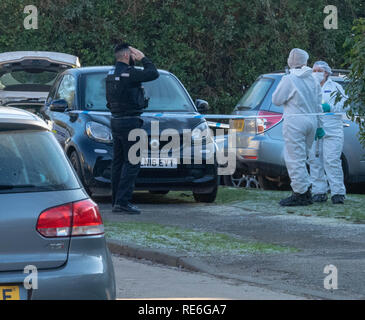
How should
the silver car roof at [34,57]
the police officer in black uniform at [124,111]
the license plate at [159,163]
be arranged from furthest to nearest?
the silver car roof at [34,57] < the license plate at [159,163] < the police officer in black uniform at [124,111]

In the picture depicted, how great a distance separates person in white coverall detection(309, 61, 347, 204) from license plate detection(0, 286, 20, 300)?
8.52m

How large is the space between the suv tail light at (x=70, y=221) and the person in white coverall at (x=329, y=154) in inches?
317

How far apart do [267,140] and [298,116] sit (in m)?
1.53

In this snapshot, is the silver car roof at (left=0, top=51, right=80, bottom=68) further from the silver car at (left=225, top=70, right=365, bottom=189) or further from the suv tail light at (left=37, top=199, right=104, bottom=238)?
the suv tail light at (left=37, top=199, right=104, bottom=238)

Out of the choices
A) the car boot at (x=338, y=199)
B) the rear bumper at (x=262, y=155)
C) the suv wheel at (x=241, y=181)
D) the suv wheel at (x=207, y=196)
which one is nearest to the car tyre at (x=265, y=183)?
the suv wheel at (x=241, y=181)

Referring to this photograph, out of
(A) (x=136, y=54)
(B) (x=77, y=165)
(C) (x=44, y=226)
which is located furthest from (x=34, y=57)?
(C) (x=44, y=226)

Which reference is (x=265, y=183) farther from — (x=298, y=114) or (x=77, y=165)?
(x=77, y=165)

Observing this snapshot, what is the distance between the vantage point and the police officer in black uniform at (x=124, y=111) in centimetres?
1160

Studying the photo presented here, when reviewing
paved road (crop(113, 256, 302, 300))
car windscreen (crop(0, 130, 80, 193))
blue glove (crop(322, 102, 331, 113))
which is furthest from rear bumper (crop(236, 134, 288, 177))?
car windscreen (crop(0, 130, 80, 193))

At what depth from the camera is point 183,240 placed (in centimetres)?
977

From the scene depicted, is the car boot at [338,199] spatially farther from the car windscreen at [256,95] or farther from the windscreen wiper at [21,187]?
the windscreen wiper at [21,187]

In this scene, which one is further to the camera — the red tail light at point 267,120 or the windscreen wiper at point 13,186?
the red tail light at point 267,120

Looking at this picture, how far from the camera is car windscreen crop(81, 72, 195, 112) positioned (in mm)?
13347
